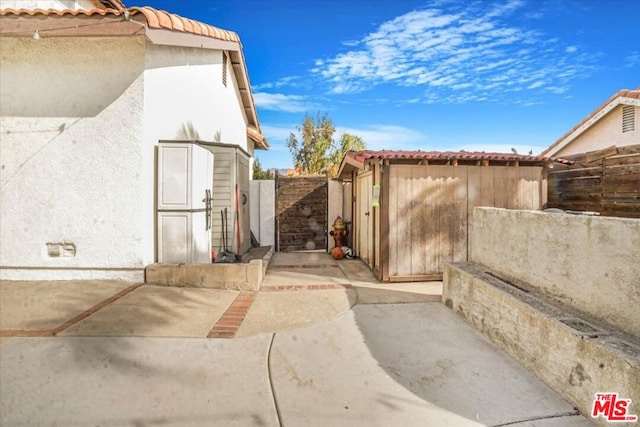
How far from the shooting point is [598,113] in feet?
41.4

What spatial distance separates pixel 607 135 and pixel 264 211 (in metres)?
13.5

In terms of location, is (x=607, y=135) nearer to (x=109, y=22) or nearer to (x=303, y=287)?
(x=303, y=287)

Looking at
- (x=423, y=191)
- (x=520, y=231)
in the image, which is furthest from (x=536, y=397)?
(x=423, y=191)

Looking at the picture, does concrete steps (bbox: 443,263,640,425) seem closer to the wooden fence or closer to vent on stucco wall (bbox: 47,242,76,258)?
the wooden fence

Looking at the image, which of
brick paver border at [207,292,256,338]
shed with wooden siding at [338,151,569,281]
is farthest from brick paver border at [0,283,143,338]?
shed with wooden siding at [338,151,569,281]

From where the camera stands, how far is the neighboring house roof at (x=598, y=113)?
1143cm

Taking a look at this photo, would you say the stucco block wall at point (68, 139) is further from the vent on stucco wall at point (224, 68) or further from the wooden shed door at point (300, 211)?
the wooden shed door at point (300, 211)

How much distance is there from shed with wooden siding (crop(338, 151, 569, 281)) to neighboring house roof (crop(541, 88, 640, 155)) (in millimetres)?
7010

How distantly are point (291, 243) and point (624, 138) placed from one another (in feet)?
41.5

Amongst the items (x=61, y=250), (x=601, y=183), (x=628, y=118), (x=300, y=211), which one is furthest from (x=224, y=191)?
(x=628, y=118)

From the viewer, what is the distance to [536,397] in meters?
3.16

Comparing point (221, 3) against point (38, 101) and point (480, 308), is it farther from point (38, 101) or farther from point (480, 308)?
point (480, 308)
